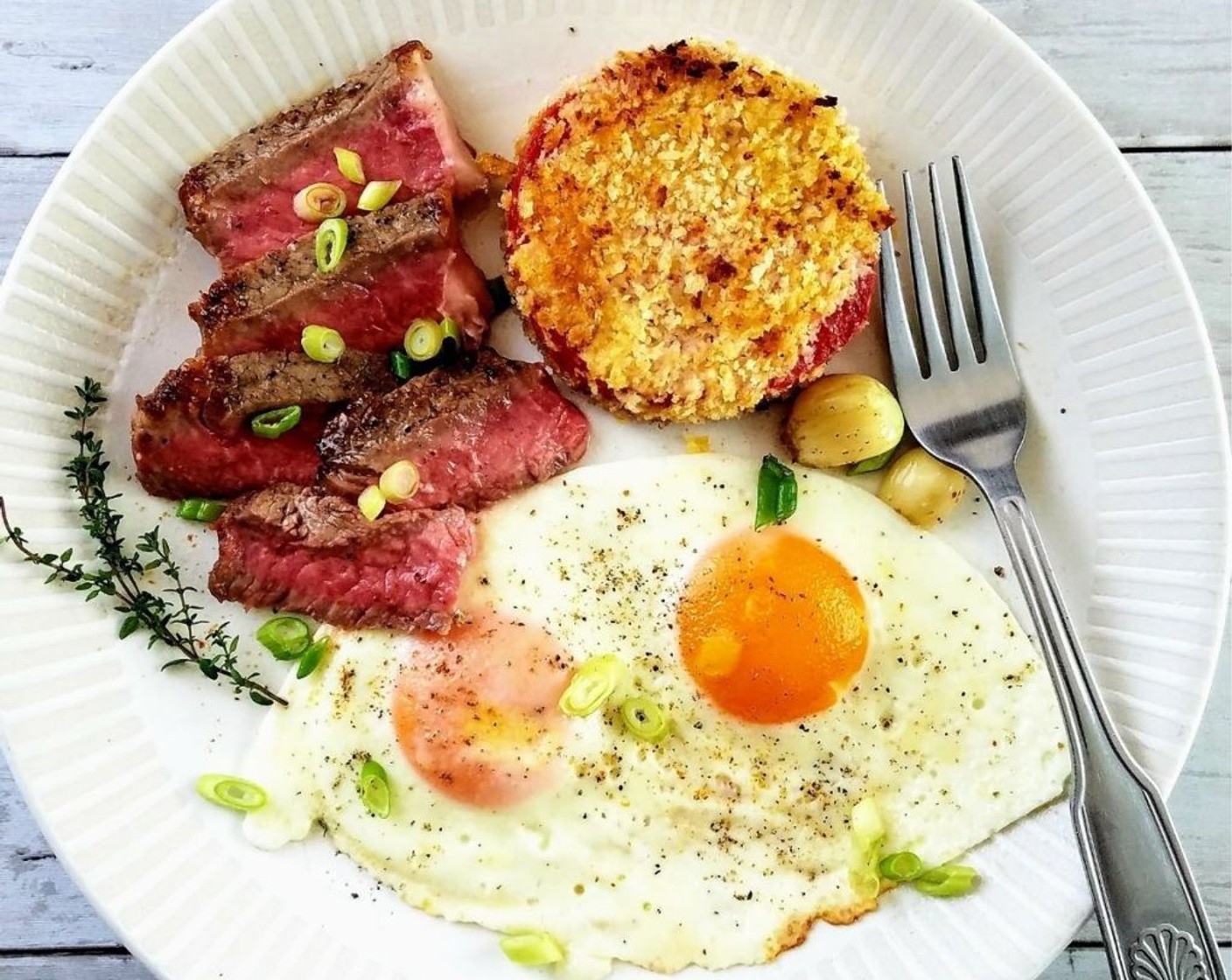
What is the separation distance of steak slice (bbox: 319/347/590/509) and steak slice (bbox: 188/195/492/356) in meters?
0.21

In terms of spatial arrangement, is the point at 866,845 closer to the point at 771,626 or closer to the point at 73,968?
the point at 771,626

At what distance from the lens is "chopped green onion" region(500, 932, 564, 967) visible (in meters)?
2.60

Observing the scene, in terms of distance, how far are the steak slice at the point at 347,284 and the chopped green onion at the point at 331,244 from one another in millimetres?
17

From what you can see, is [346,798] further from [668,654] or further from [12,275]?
[12,275]

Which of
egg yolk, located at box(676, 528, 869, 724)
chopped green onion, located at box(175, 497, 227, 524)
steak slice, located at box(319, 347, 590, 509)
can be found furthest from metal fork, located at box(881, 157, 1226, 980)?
chopped green onion, located at box(175, 497, 227, 524)

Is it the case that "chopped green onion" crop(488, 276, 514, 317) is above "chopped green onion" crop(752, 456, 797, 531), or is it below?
above

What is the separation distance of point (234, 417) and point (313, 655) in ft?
2.07

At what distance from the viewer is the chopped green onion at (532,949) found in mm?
2596

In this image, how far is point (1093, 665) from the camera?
8.96 feet

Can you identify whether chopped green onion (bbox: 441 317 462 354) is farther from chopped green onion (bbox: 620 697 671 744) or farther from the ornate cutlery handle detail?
→ the ornate cutlery handle detail

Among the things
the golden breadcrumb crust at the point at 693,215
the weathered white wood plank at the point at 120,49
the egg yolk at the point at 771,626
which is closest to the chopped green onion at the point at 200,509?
the golden breadcrumb crust at the point at 693,215

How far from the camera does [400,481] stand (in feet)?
8.66

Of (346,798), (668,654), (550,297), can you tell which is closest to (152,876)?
(346,798)

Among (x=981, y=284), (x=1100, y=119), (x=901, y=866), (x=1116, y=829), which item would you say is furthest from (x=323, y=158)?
(x=1116, y=829)
